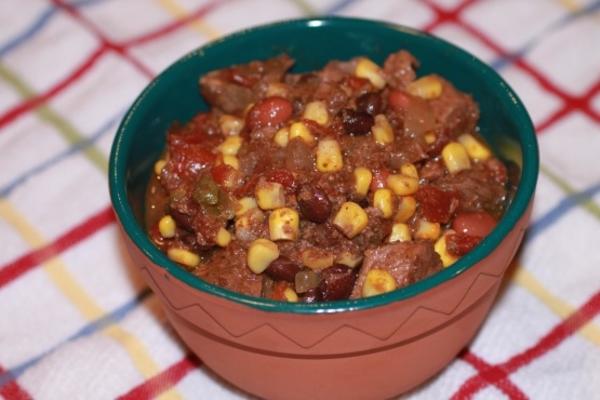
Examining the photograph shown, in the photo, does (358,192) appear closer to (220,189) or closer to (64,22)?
(220,189)

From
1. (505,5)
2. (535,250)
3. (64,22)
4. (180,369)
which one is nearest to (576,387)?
(535,250)

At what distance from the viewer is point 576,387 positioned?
9.30 ft

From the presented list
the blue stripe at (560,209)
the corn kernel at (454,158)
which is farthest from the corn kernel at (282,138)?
the blue stripe at (560,209)

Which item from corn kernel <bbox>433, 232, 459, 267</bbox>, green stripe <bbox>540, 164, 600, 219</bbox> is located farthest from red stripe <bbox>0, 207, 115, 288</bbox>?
green stripe <bbox>540, 164, 600, 219</bbox>

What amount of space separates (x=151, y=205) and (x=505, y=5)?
199 cm

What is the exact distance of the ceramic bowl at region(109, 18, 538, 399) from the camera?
2324 mm

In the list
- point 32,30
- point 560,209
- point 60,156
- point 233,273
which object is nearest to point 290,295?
point 233,273

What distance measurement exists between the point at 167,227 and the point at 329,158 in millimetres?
502

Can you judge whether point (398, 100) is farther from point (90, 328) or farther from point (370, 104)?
point (90, 328)

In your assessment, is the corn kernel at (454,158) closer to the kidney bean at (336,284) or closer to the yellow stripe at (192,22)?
the kidney bean at (336,284)

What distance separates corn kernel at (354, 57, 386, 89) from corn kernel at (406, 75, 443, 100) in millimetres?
89

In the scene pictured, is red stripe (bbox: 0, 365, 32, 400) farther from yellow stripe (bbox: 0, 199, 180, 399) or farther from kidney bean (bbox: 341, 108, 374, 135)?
kidney bean (bbox: 341, 108, 374, 135)

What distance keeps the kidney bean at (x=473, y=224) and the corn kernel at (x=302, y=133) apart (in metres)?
0.46

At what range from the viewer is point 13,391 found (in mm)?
2941
